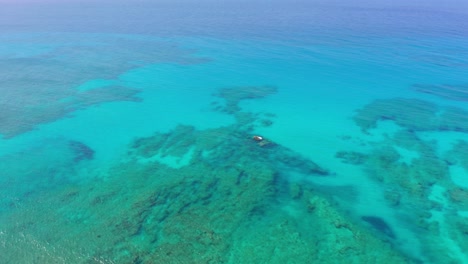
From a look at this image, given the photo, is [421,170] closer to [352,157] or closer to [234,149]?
[352,157]

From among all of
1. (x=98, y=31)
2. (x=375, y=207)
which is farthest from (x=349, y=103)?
(x=98, y=31)

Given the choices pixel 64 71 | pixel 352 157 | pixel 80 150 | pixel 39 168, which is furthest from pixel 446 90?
pixel 64 71

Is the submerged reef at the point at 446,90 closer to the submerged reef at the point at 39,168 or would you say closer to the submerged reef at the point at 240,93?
the submerged reef at the point at 240,93

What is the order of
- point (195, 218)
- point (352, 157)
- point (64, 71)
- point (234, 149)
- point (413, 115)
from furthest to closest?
point (64, 71)
point (413, 115)
point (234, 149)
point (352, 157)
point (195, 218)

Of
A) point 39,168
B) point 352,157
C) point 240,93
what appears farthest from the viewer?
point 240,93

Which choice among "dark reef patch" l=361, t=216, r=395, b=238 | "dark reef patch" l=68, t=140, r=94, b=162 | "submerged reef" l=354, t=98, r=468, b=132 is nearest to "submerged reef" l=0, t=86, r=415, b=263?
"dark reef patch" l=361, t=216, r=395, b=238

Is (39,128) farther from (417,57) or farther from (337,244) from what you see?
(417,57)

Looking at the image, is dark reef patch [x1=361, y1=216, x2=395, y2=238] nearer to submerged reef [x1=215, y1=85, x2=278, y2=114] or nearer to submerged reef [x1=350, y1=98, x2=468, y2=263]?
submerged reef [x1=350, y1=98, x2=468, y2=263]

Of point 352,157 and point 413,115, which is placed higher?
point 413,115

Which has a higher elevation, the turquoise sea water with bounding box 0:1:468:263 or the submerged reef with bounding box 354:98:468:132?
the submerged reef with bounding box 354:98:468:132
